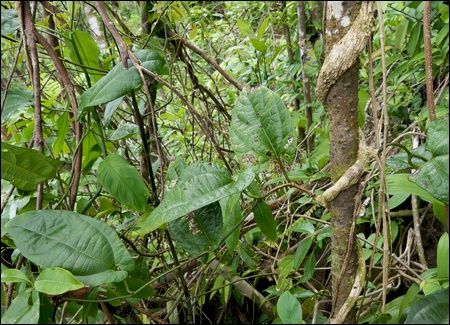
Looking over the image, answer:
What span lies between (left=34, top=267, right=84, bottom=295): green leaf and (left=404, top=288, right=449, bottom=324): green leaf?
287 mm

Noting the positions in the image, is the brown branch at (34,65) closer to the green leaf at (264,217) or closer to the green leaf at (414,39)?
the green leaf at (264,217)

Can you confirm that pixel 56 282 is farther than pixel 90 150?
No

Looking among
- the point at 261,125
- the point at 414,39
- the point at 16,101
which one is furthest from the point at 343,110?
the point at 414,39

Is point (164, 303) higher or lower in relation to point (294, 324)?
lower

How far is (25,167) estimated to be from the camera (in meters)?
0.58

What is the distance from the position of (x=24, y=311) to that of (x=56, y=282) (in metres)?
0.04

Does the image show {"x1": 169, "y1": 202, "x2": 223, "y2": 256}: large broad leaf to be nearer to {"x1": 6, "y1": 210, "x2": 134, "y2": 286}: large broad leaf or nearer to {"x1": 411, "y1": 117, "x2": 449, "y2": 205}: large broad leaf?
{"x1": 6, "y1": 210, "x2": 134, "y2": 286}: large broad leaf

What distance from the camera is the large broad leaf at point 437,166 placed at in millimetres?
436

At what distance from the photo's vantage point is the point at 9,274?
1.59 ft

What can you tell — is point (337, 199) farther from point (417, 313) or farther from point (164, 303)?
point (164, 303)

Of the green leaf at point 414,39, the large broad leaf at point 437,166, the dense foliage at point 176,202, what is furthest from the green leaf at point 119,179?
the green leaf at point 414,39

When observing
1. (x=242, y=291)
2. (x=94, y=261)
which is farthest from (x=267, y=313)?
(x=94, y=261)

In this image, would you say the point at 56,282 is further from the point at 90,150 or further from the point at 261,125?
the point at 90,150

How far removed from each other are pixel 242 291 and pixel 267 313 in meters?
0.08
